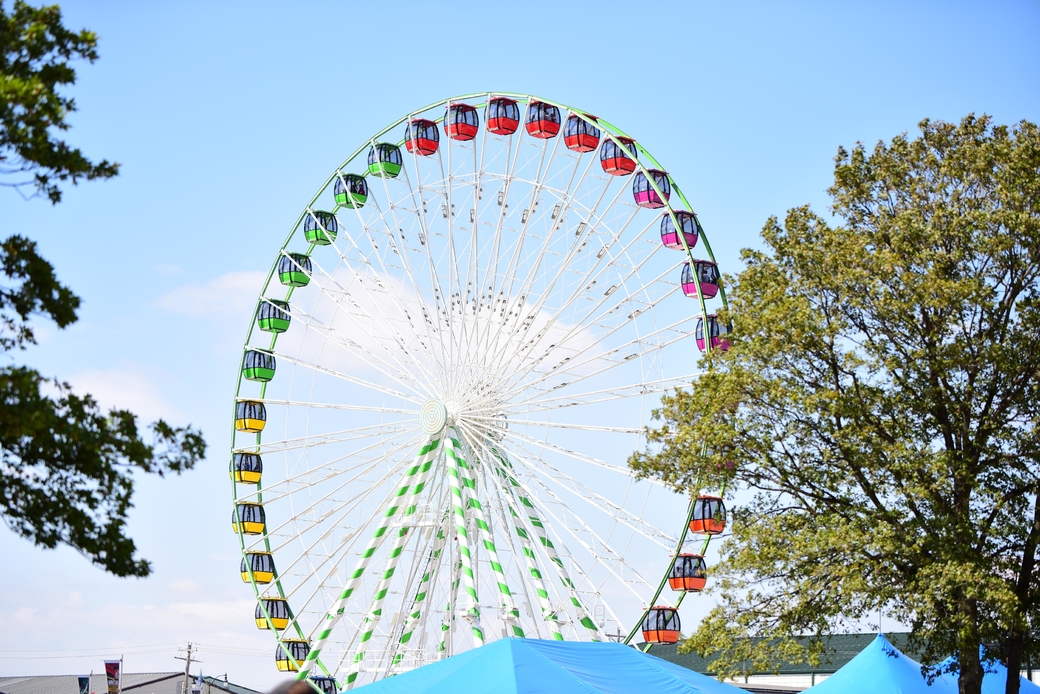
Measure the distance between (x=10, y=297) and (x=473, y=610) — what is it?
16.0 m

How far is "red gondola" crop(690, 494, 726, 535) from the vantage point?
933 inches

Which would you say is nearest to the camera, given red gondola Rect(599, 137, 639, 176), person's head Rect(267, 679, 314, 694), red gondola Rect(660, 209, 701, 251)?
person's head Rect(267, 679, 314, 694)

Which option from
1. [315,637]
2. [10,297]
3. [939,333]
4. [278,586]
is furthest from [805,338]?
[278,586]

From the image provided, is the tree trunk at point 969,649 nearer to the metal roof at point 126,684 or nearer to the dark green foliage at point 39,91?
the dark green foliage at point 39,91

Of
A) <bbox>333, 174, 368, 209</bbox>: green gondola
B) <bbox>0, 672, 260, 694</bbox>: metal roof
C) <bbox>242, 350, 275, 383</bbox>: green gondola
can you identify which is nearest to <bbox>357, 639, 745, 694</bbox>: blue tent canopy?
<bbox>333, 174, 368, 209</bbox>: green gondola

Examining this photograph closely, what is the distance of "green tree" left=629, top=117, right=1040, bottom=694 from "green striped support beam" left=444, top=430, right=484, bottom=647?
6.69 m

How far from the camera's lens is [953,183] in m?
18.8

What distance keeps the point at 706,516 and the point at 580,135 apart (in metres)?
9.55

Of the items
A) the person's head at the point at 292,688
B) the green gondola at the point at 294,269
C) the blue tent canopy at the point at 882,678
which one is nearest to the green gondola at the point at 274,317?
the green gondola at the point at 294,269

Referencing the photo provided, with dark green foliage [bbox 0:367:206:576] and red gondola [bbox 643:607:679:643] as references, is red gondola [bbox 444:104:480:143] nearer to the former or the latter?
red gondola [bbox 643:607:679:643]

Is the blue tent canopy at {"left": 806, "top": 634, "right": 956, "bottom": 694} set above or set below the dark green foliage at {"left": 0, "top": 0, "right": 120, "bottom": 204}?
below

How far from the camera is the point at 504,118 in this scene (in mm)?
29109

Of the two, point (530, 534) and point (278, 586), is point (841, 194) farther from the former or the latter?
point (278, 586)

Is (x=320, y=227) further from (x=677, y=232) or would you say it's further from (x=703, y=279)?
(x=703, y=279)
